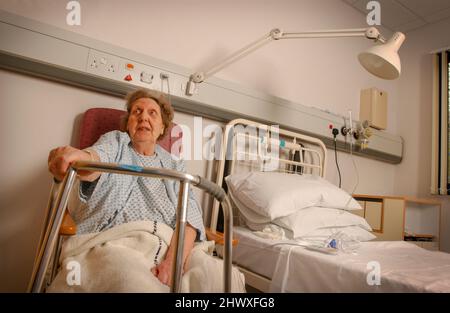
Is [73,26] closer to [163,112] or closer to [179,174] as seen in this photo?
[163,112]

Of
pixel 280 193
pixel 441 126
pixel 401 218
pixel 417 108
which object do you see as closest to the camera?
pixel 280 193

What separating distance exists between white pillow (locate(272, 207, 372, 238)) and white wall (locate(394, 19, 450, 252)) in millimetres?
1592

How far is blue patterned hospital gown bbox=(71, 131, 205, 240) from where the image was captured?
1.07m

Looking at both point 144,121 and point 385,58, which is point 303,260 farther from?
point 385,58

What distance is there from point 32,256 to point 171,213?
710mm

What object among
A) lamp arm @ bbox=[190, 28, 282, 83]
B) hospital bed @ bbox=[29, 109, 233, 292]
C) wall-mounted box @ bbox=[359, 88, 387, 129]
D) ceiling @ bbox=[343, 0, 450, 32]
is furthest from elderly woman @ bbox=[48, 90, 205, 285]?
ceiling @ bbox=[343, 0, 450, 32]

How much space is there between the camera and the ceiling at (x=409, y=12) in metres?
2.61

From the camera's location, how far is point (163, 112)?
1415 mm

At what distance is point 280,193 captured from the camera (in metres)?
1.47

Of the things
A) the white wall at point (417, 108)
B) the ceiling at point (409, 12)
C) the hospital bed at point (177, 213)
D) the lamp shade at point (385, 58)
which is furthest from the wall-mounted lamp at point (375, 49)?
the white wall at point (417, 108)

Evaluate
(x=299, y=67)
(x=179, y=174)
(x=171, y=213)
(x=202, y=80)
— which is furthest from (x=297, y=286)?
(x=299, y=67)

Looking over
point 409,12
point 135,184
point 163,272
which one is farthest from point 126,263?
point 409,12

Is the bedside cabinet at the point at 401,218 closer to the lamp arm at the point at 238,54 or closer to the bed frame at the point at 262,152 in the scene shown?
the bed frame at the point at 262,152

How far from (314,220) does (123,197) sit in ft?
3.02
